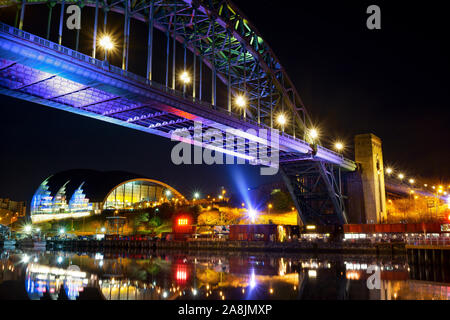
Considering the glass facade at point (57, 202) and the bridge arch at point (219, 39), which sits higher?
the bridge arch at point (219, 39)

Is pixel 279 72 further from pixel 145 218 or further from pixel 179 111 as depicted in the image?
pixel 145 218

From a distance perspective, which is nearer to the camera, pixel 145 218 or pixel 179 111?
pixel 179 111

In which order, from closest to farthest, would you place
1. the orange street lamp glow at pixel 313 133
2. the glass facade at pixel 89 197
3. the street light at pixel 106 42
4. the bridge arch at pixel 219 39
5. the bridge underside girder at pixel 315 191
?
the street light at pixel 106 42 → the bridge arch at pixel 219 39 → the orange street lamp glow at pixel 313 133 → the bridge underside girder at pixel 315 191 → the glass facade at pixel 89 197

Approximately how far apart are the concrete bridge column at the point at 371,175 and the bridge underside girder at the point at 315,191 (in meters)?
4.20

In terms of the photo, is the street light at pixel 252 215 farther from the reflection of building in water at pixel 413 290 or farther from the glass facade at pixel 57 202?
the reflection of building in water at pixel 413 290

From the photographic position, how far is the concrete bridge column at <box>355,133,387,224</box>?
64.6 metres

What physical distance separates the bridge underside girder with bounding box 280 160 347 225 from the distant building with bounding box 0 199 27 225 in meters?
130

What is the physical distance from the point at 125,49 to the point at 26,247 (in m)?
60.9

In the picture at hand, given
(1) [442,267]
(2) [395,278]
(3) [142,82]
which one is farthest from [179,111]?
(1) [442,267]

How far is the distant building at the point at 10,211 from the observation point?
16150cm

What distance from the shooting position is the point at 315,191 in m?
64.9

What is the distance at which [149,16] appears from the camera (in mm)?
34812

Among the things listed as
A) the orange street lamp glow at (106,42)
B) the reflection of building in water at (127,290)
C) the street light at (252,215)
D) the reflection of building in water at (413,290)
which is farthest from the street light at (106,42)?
the street light at (252,215)

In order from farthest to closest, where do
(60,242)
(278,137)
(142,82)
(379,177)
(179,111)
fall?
(60,242) < (379,177) < (278,137) < (179,111) < (142,82)
